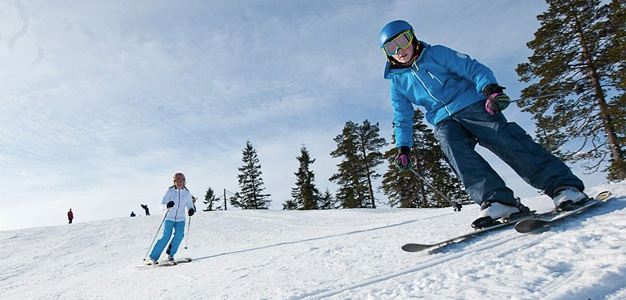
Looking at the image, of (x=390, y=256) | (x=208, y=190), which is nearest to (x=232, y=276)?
(x=390, y=256)

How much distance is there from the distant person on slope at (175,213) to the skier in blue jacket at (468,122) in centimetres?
459

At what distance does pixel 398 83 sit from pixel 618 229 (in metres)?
2.09

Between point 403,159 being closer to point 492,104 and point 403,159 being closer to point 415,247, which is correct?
point 492,104

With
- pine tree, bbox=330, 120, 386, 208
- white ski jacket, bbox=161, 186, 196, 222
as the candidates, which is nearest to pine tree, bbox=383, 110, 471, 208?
pine tree, bbox=330, 120, 386, 208

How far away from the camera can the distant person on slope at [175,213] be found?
5.88 m

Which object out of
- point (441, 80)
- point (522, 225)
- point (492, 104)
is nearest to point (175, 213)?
point (441, 80)

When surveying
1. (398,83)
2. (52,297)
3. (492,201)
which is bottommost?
(52,297)

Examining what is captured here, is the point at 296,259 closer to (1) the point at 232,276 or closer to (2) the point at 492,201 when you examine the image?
(1) the point at 232,276

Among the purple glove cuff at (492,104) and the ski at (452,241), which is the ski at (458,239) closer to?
the ski at (452,241)

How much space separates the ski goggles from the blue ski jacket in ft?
0.53

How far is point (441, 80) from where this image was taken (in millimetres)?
2977

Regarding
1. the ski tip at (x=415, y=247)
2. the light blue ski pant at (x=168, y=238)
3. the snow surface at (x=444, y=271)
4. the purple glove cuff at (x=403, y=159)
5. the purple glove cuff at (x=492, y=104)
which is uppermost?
the purple glove cuff at (x=492, y=104)

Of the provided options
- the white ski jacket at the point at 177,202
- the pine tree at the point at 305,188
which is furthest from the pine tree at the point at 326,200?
the white ski jacket at the point at 177,202

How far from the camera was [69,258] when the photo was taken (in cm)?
902
